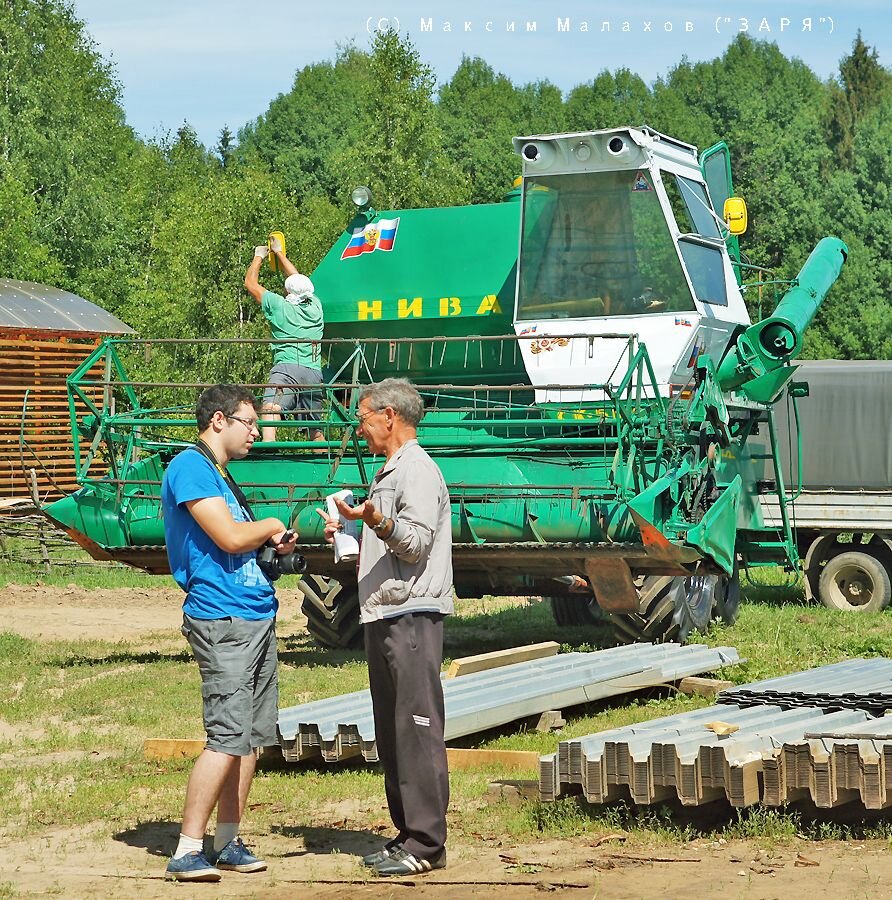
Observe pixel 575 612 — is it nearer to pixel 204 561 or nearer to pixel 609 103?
pixel 204 561

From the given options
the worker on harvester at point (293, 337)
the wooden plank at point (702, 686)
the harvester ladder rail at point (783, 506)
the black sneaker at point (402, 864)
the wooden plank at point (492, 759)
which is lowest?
the wooden plank at point (702, 686)

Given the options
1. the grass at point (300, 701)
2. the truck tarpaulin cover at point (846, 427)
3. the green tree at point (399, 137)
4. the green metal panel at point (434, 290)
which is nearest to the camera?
the grass at point (300, 701)

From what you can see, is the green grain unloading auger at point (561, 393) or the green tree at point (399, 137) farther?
the green tree at point (399, 137)

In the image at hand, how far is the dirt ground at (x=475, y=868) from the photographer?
591 cm

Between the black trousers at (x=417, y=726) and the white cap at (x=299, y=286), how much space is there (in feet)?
23.8

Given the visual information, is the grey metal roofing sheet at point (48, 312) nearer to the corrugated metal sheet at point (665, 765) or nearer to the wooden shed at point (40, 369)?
the wooden shed at point (40, 369)

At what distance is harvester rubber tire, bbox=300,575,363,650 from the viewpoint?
1336 centimetres

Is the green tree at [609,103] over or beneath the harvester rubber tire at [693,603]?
over

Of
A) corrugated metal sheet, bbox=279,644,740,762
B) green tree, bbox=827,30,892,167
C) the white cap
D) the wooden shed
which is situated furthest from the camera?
green tree, bbox=827,30,892,167

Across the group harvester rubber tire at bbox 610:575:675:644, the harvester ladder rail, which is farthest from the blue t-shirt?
the harvester ladder rail

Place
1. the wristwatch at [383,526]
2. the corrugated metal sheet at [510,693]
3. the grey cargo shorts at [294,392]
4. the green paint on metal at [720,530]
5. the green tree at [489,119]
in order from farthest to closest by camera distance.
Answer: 1. the green tree at [489,119]
2. the grey cargo shorts at [294,392]
3. the green paint on metal at [720,530]
4. the corrugated metal sheet at [510,693]
5. the wristwatch at [383,526]

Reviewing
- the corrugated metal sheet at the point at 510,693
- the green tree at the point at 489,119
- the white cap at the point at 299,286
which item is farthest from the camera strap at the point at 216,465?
the green tree at the point at 489,119

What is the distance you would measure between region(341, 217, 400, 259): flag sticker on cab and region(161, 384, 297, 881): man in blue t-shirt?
796 centimetres

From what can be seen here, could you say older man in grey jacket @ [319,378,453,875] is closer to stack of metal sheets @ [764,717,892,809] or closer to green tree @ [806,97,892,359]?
stack of metal sheets @ [764,717,892,809]
